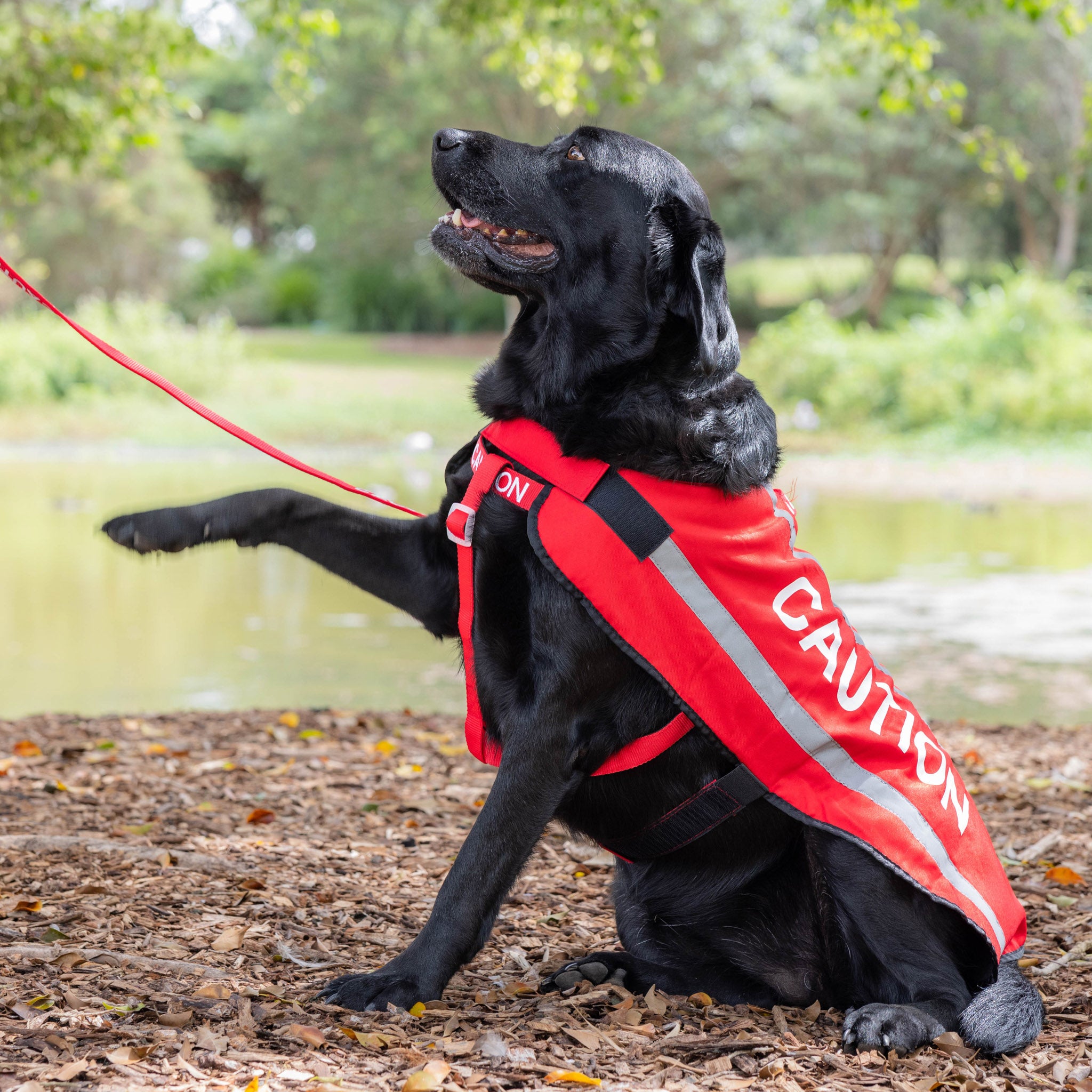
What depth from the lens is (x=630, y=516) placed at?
225cm

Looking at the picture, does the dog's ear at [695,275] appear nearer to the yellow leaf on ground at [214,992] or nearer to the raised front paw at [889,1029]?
the raised front paw at [889,1029]

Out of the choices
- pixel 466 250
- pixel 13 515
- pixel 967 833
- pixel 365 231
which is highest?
pixel 365 231

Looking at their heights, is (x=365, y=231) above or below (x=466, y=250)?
above

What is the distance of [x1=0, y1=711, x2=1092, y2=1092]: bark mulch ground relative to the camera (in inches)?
78.4

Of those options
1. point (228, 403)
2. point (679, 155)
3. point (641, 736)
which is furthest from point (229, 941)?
point (679, 155)

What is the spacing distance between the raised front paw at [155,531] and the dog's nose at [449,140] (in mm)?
995

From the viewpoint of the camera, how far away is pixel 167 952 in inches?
95.5

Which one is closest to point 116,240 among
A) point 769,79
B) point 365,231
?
point 365,231

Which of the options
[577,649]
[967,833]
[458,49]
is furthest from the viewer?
[458,49]

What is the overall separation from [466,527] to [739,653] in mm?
589

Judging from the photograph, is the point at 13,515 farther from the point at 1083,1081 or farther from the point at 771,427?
the point at 1083,1081

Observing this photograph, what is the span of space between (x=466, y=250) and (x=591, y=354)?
40 centimetres

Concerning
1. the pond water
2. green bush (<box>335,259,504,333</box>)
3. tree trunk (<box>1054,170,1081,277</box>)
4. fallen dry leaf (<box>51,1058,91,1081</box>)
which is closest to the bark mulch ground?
fallen dry leaf (<box>51,1058,91,1081</box>)

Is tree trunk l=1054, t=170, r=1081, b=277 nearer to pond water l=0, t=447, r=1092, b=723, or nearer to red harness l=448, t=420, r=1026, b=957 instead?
pond water l=0, t=447, r=1092, b=723
